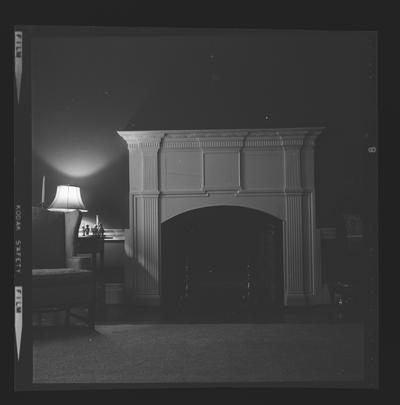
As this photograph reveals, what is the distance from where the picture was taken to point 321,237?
3.10m

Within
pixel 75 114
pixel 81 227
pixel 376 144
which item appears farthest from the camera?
pixel 81 227

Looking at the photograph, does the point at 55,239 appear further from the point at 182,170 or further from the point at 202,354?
the point at 202,354

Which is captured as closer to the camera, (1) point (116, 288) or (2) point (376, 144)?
(2) point (376, 144)

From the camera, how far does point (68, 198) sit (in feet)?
9.68

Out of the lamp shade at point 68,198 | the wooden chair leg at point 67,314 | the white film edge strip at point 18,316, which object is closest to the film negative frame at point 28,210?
the white film edge strip at point 18,316

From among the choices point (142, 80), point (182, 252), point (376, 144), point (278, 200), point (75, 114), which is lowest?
point (182, 252)

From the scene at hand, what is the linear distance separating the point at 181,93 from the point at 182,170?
539 millimetres

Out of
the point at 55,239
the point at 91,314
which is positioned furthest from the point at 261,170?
the point at 55,239

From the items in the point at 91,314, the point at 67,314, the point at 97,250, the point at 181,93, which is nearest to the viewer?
the point at 181,93

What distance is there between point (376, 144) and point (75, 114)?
1.51m

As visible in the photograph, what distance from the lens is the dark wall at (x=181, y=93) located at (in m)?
2.83

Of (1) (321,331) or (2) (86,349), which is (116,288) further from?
(1) (321,331)

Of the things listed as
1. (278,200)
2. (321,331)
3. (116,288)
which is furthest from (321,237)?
(116,288)

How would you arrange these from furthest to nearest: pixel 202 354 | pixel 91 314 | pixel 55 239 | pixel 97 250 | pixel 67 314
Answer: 1. pixel 55 239
2. pixel 67 314
3. pixel 97 250
4. pixel 91 314
5. pixel 202 354
